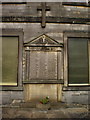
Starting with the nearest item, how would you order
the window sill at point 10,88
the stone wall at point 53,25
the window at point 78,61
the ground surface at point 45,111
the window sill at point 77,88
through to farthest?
the ground surface at point 45,111, the window sill at point 10,88, the window sill at point 77,88, the stone wall at point 53,25, the window at point 78,61

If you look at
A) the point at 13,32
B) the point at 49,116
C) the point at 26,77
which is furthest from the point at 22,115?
the point at 13,32

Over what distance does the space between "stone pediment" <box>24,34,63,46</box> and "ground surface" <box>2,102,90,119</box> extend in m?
3.10

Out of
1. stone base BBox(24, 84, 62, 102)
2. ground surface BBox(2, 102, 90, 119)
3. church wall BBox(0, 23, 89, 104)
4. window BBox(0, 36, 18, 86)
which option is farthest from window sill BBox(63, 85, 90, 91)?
window BBox(0, 36, 18, 86)

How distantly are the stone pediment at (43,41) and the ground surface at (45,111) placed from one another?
310 cm

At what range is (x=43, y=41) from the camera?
6.38 m

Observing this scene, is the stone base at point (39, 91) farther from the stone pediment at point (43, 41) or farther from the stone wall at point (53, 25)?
the stone pediment at point (43, 41)

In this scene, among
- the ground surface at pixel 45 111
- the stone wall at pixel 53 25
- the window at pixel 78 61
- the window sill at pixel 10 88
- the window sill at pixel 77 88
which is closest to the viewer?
the ground surface at pixel 45 111

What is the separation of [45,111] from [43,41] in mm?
3477

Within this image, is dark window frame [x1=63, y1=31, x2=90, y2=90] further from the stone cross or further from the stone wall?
the stone cross

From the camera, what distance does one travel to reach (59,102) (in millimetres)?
6293

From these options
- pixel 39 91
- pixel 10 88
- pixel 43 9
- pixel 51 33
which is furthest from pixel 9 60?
pixel 43 9

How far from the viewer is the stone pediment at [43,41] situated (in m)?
6.34

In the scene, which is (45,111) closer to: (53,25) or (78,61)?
(78,61)

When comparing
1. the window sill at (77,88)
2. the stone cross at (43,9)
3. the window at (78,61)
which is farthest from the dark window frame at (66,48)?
the stone cross at (43,9)
